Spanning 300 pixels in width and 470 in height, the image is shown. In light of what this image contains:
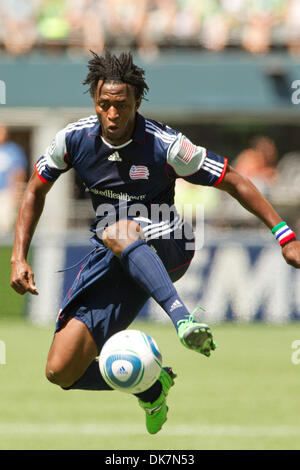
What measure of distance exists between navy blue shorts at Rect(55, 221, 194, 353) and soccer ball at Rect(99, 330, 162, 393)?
528 mm

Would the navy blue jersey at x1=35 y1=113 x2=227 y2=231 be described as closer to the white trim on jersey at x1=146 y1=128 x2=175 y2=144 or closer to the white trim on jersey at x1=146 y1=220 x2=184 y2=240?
the white trim on jersey at x1=146 y1=128 x2=175 y2=144

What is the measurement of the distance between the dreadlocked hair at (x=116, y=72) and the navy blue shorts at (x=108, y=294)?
982 mm

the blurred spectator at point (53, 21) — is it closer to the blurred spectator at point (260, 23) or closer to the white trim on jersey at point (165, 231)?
the blurred spectator at point (260, 23)

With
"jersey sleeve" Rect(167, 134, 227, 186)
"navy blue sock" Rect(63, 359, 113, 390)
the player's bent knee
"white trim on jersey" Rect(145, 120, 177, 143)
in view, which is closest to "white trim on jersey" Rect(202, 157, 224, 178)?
"jersey sleeve" Rect(167, 134, 227, 186)

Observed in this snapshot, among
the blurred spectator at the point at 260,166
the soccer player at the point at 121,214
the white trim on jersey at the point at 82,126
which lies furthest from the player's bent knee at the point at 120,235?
the blurred spectator at the point at 260,166

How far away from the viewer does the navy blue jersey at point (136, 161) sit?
18.5 feet

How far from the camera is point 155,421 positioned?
19.5 ft

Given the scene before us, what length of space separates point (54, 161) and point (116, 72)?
735 millimetres

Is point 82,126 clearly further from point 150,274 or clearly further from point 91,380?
point 91,380

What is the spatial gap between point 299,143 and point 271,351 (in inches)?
279

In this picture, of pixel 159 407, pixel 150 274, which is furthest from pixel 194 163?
pixel 159 407
